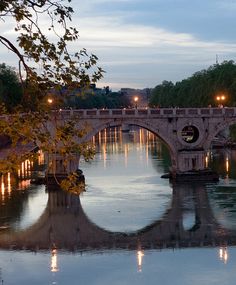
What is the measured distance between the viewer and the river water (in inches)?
1021

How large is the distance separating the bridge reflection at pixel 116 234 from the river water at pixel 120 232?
5 centimetres

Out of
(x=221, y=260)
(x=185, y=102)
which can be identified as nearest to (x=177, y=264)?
(x=221, y=260)

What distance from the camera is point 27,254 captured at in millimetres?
29562

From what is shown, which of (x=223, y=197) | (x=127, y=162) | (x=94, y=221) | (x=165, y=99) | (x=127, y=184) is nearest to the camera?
(x=94, y=221)

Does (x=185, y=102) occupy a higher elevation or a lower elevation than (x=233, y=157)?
higher

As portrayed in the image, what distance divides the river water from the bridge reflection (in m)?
→ 0.05

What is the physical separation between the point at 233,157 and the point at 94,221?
35.7 meters

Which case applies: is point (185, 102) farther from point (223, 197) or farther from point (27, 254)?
point (27, 254)

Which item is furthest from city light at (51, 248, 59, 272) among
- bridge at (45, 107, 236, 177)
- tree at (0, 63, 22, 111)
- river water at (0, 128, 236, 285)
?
tree at (0, 63, 22, 111)

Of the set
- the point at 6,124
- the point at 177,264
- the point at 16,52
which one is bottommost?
the point at 177,264

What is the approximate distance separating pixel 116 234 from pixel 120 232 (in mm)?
378

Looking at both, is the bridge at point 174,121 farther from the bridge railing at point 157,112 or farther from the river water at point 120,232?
the river water at point 120,232

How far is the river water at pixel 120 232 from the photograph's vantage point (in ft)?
85.0

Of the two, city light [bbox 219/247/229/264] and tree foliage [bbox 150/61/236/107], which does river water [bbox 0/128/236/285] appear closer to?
city light [bbox 219/247/229/264]
